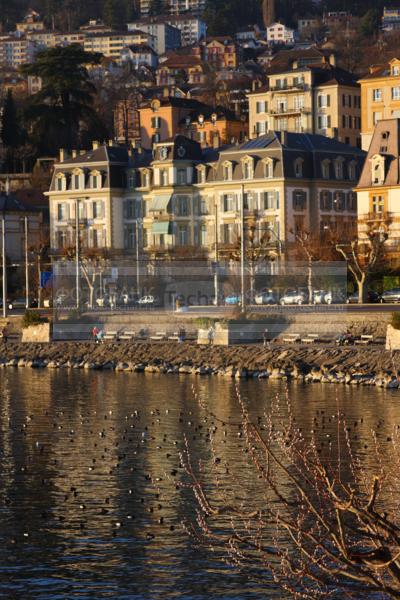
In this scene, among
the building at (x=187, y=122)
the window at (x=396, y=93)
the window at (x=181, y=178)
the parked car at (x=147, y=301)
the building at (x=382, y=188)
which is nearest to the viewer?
the parked car at (x=147, y=301)

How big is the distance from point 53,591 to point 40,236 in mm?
88482

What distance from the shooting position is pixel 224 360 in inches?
2660

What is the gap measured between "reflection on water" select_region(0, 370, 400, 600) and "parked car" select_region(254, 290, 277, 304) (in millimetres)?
18335

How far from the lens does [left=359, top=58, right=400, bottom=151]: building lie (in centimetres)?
11775

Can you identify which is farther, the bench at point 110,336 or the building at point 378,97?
the building at point 378,97

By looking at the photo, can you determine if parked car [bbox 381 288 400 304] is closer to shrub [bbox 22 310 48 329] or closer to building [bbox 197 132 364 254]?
shrub [bbox 22 310 48 329]

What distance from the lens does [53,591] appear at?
26.8 metres

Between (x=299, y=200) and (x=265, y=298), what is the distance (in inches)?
854

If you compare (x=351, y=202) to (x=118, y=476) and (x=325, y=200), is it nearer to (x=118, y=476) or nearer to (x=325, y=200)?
(x=325, y=200)

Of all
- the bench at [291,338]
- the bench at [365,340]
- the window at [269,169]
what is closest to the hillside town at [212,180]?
the window at [269,169]

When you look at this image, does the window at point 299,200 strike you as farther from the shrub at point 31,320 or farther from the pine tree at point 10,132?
the pine tree at point 10,132

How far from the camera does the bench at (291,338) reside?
232 feet

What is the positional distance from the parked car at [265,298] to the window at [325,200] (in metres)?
20.1

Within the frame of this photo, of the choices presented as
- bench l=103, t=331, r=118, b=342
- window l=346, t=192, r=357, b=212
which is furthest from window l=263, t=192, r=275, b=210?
bench l=103, t=331, r=118, b=342
